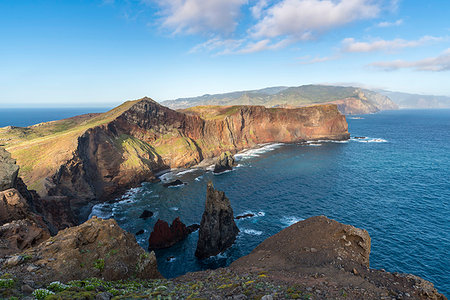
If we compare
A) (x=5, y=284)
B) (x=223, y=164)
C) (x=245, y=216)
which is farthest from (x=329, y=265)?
(x=223, y=164)

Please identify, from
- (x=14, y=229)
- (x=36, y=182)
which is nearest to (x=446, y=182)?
(x=14, y=229)

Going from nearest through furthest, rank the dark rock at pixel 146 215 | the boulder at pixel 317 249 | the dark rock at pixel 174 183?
the boulder at pixel 317 249 → the dark rock at pixel 146 215 → the dark rock at pixel 174 183

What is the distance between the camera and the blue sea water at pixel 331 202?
128 ft

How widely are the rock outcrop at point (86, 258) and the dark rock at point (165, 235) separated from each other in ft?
82.3

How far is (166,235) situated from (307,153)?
89259mm

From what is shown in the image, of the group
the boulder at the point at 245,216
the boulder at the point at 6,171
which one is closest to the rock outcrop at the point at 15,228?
the boulder at the point at 6,171

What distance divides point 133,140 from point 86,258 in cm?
8018

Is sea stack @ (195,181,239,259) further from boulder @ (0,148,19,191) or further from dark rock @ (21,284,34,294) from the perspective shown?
dark rock @ (21,284,34,294)

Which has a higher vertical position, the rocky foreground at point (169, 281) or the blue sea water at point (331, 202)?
the rocky foreground at point (169, 281)

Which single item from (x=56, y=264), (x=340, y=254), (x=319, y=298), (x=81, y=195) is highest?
(x=56, y=264)

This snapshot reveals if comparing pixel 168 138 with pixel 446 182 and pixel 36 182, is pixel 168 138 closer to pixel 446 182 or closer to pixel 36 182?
pixel 36 182

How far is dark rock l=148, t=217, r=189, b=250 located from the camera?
144 ft

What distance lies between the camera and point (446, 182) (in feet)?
221

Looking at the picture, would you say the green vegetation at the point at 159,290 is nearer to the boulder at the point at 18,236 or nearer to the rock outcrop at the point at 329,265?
the rock outcrop at the point at 329,265
